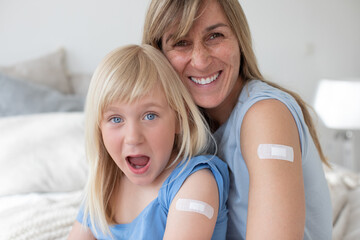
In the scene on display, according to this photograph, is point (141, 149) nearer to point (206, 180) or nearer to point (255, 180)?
point (206, 180)

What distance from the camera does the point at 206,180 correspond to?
1.10 m

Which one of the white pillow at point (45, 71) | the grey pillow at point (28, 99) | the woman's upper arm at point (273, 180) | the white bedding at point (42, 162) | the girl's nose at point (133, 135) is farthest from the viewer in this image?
the white pillow at point (45, 71)

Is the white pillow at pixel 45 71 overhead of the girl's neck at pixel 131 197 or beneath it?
beneath

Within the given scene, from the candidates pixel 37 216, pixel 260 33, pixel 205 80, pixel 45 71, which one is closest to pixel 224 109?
pixel 205 80

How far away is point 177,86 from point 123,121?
189 millimetres

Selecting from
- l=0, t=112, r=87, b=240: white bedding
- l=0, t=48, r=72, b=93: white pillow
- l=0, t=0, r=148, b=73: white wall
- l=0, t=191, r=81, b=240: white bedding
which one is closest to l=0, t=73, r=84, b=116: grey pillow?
l=0, t=48, r=72, b=93: white pillow

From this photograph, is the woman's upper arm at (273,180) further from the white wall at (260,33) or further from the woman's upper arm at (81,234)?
the white wall at (260,33)

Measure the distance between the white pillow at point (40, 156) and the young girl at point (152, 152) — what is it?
2.07 ft

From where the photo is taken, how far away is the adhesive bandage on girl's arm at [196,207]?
1.04 meters

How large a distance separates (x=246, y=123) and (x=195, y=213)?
0.95 feet

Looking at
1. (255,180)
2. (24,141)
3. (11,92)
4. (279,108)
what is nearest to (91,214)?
(255,180)

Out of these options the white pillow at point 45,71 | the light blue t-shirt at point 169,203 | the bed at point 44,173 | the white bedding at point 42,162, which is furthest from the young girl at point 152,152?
the white pillow at point 45,71

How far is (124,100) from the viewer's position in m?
1.11

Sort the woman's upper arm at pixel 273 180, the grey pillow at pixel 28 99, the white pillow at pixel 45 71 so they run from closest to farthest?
1. the woman's upper arm at pixel 273 180
2. the grey pillow at pixel 28 99
3. the white pillow at pixel 45 71
